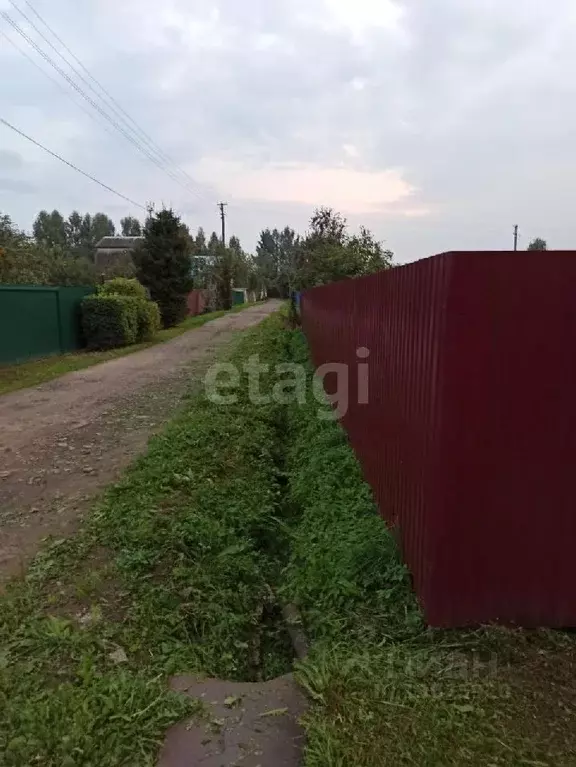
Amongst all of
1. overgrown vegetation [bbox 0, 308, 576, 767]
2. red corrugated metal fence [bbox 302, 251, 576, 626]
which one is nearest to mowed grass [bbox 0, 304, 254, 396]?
overgrown vegetation [bbox 0, 308, 576, 767]

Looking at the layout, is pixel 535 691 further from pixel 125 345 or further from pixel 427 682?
pixel 125 345

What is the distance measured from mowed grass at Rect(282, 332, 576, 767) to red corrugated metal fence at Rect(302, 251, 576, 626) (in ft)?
0.56

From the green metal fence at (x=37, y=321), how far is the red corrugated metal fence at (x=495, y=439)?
11.6 meters

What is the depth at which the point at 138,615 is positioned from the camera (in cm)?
296

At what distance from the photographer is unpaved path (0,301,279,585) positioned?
4.23 meters

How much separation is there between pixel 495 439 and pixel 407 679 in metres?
1.03

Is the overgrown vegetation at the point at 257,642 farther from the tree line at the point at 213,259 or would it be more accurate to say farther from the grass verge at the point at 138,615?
the tree line at the point at 213,259

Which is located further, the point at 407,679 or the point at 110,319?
the point at 110,319

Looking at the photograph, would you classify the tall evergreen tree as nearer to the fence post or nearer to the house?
the fence post

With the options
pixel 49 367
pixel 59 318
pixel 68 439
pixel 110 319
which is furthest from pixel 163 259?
pixel 68 439

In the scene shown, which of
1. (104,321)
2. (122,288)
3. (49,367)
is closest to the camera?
(49,367)

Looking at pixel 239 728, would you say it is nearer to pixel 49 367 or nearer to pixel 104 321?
pixel 49 367

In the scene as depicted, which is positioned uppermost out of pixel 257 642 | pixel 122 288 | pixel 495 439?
pixel 122 288

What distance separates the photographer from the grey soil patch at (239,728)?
205 cm
